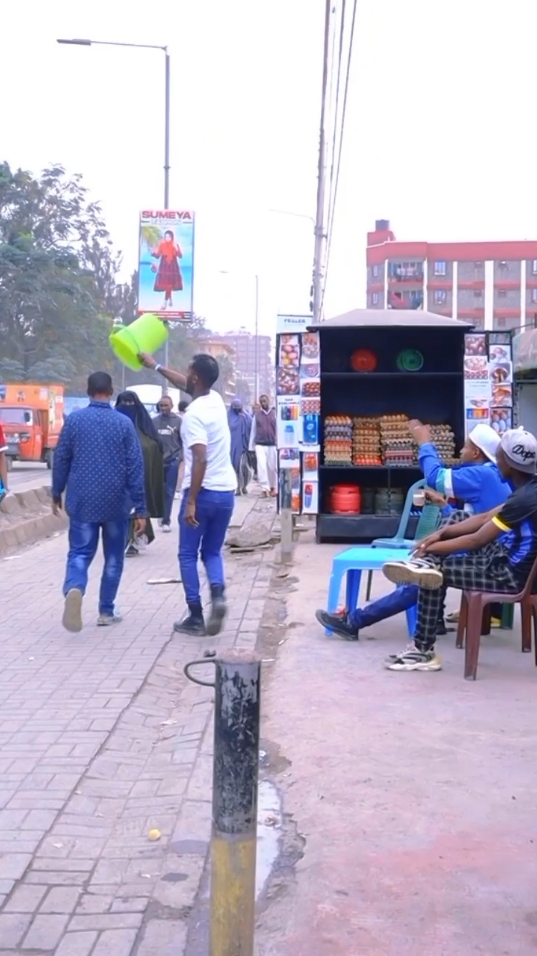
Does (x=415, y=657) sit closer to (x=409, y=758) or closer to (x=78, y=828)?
(x=409, y=758)

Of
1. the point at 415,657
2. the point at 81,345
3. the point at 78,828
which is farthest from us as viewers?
the point at 81,345

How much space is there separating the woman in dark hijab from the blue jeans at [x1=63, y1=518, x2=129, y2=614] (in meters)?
3.30

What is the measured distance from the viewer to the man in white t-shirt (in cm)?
767

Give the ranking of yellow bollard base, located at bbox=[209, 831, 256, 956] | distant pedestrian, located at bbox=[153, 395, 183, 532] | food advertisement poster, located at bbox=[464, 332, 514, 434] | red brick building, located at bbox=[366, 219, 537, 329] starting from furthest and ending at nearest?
red brick building, located at bbox=[366, 219, 537, 329]
distant pedestrian, located at bbox=[153, 395, 183, 532]
food advertisement poster, located at bbox=[464, 332, 514, 434]
yellow bollard base, located at bbox=[209, 831, 256, 956]

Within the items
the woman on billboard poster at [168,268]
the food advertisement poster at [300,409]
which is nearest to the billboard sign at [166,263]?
the woman on billboard poster at [168,268]

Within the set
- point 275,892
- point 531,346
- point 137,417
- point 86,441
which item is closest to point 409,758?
point 275,892

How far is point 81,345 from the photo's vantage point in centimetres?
5531

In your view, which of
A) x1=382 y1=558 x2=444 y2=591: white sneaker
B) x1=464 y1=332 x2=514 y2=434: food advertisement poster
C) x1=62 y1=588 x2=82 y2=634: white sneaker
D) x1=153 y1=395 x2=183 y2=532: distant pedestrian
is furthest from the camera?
x1=153 y1=395 x2=183 y2=532: distant pedestrian

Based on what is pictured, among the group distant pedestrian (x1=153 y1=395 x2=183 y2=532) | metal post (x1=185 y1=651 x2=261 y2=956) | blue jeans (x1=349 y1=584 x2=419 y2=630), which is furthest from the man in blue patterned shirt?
distant pedestrian (x1=153 y1=395 x2=183 y2=532)

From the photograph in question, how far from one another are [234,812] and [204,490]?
183 inches

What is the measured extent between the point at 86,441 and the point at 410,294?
66.1 meters

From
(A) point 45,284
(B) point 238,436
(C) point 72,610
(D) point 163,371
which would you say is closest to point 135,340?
(D) point 163,371

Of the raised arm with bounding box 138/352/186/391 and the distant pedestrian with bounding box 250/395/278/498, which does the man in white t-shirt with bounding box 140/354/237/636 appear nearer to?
the raised arm with bounding box 138/352/186/391

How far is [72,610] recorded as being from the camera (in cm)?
782
